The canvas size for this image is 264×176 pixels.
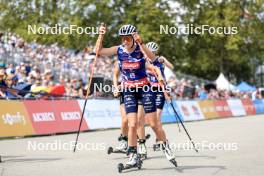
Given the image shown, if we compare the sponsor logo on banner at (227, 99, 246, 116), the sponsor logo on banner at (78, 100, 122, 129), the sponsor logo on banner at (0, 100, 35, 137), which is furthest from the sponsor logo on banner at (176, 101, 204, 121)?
the sponsor logo on banner at (0, 100, 35, 137)

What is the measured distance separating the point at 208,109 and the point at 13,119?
17570mm

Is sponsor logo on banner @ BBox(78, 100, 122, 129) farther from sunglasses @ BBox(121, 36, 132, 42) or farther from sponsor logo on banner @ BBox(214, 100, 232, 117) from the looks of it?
sponsor logo on banner @ BBox(214, 100, 232, 117)

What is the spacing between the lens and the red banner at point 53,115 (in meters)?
20.0

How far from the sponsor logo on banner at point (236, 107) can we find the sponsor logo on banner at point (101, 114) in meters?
15.2

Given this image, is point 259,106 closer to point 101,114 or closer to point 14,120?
point 101,114

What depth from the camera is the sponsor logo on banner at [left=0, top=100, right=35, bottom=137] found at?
60.7 feet

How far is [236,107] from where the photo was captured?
A: 3959cm

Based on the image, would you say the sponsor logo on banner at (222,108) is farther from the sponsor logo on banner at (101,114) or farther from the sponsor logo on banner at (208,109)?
the sponsor logo on banner at (101,114)

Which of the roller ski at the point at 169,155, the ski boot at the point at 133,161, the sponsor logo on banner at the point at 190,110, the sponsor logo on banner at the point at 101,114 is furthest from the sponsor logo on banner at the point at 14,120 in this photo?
the sponsor logo on banner at the point at 190,110

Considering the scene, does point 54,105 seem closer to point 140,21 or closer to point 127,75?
point 127,75

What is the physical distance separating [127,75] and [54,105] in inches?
416

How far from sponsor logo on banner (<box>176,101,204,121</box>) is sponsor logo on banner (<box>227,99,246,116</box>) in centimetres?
578

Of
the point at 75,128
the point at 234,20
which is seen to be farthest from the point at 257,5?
the point at 75,128

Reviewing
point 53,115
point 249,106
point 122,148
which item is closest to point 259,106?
point 249,106
